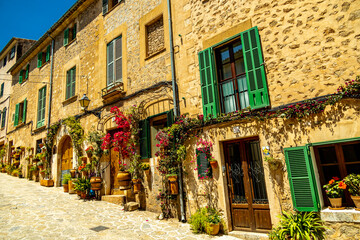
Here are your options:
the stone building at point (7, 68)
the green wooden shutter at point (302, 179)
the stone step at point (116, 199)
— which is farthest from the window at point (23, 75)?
the green wooden shutter at point (302, 179)

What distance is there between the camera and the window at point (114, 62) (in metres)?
9.20

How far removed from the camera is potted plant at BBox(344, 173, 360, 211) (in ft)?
13.0

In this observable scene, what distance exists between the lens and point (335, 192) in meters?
4.18

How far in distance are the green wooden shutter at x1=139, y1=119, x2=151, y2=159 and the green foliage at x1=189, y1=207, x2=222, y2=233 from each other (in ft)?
8.38

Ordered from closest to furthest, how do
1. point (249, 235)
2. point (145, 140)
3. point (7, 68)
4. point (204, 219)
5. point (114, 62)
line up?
1. point (249, 235)
2. point (204, 219)
3. point (145, 140)
4. point (114, 62)
5. point (7, 68)

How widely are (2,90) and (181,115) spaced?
A: 21314mm

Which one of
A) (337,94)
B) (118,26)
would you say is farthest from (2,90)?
(337,94)

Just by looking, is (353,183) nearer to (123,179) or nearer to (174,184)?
(174,184)

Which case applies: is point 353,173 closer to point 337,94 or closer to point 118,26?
point 337,94

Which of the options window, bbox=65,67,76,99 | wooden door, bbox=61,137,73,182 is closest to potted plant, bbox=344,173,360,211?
wooden door, bbox=61,137,73,182

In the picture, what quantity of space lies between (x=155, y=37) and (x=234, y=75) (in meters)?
3.60

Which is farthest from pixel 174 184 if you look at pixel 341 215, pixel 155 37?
pixel 155 37

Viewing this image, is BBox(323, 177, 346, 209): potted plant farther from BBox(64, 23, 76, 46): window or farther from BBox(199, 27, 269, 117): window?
BBox(64, 23, 76, 46): window

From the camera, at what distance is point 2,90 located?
2067 cm
